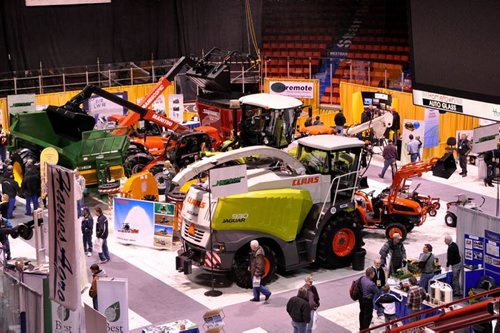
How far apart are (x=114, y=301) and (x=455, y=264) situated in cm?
669

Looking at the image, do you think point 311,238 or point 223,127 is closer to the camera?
point 311,238

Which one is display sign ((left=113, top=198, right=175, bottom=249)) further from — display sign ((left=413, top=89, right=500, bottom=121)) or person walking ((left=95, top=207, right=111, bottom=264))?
display sign ((left=413, top=89, right=500, bottom=121))

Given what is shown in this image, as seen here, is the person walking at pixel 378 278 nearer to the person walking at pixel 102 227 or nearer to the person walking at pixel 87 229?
the person walking at pixel 102 227

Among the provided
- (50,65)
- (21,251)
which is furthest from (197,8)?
(21,251)

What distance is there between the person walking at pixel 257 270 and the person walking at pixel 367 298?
2108mm

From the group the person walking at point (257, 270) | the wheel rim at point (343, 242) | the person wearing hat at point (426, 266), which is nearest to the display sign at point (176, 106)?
the wheel rim at point (343, 242)

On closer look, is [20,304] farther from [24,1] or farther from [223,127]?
[24,1]

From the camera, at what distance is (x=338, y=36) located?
3466cm

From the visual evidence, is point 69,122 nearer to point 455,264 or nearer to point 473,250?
point 455,264

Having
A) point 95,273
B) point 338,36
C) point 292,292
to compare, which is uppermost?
point 338,36

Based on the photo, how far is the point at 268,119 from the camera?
73.4ft

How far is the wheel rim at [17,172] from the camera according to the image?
23234 mm

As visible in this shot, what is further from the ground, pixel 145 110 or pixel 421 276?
pixel 145 110

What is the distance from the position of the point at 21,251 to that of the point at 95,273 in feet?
17.2
